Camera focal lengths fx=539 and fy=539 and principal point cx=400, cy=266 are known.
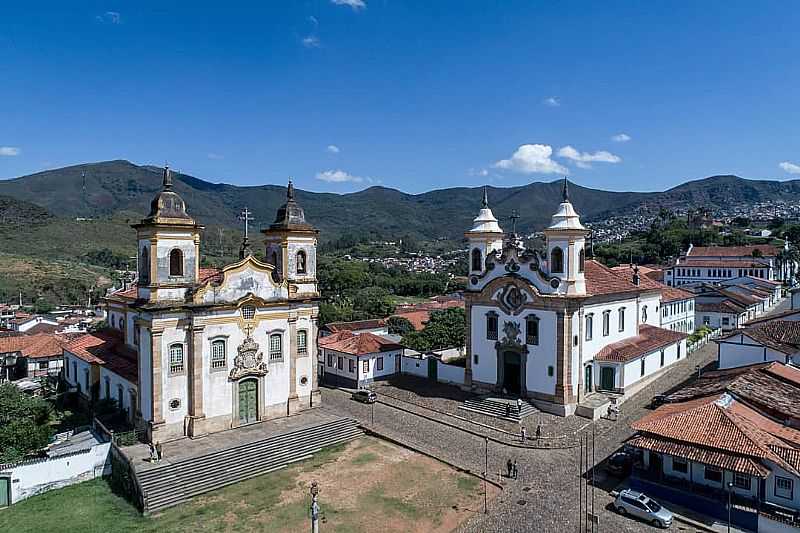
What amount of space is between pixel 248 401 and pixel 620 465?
52.2 feet

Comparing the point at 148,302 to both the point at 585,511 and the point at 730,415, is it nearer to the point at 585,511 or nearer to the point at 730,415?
the point at 585,511

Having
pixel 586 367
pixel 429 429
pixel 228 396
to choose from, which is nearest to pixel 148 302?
pixel 228 396

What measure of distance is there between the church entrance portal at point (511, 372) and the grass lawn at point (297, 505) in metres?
8.89

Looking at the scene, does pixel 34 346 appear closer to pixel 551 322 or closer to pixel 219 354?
pixel 219 354

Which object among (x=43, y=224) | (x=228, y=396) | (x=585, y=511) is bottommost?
(x=585, y=511)

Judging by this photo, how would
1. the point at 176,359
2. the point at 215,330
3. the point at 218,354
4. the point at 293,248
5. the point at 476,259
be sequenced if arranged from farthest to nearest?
1. the point at 476,259
2. the point at 293,248
3. the point at 218,354
4. the point at 215,330
5. the point at 176,359

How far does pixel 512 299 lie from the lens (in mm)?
29047

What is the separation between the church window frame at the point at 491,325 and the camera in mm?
29812

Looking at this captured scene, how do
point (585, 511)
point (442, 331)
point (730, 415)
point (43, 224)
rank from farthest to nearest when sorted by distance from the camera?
point (43, 224), point (442, 331), point (730, 415), point (585, 511)

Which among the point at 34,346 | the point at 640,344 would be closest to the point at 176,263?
the point at 34,346

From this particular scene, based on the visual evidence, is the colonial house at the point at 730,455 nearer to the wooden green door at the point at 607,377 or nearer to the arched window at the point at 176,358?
the wooden green door at the point at 607,377

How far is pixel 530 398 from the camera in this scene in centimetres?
2823

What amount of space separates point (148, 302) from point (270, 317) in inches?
211

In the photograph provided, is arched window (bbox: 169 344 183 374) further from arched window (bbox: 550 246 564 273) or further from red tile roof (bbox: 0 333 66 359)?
red tile roof (bbox: 0 333 66 359)
